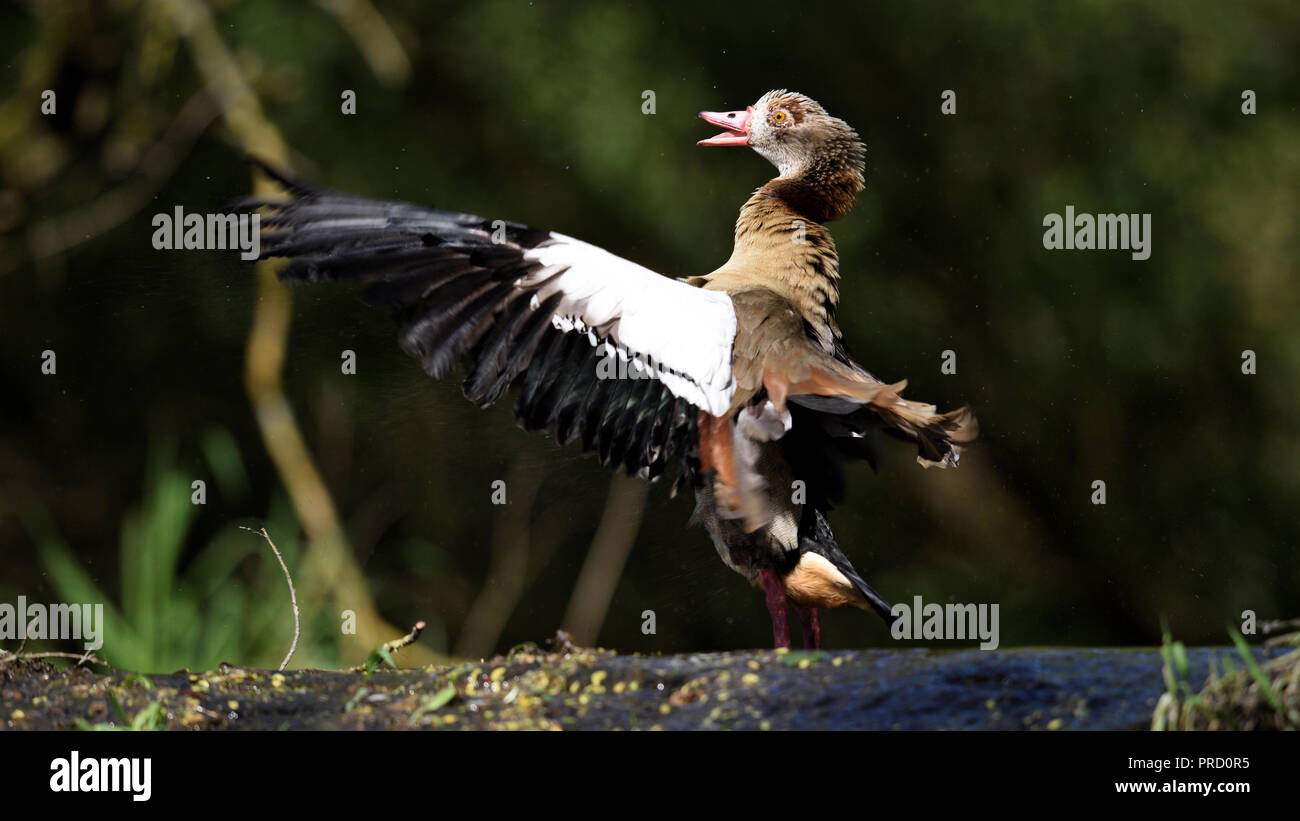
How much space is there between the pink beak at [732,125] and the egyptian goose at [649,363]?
984 millimetres

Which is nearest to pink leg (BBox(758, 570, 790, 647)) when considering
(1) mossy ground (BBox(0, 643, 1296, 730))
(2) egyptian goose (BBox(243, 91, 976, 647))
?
(2) egyptian goose (BBox(243, 91, 976, 647))

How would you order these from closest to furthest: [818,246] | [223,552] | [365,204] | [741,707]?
1. [741,707]
2. [365,204]
3. [818,246]
4. [223,552]

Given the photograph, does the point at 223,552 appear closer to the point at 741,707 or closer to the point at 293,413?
the point at 293,413

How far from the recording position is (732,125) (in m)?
4.73

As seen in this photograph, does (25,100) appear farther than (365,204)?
Yes

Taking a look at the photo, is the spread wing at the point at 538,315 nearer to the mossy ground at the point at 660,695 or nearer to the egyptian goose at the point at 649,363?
the egyptian goose at the point at 649,363

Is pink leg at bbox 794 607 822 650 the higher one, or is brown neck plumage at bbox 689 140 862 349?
brown neck plumage at bbox 689 140 862 349

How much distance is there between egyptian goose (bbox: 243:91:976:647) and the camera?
3.28 meters

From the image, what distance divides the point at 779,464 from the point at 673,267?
6.79 feet

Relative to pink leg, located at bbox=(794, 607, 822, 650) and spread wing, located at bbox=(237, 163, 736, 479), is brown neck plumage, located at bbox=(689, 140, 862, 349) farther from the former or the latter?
pink leg, located at bbox=(794, 607, 822, 650)

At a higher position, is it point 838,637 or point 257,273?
point 257,273

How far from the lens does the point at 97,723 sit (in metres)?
2.67

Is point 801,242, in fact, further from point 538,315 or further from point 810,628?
point 810,628
